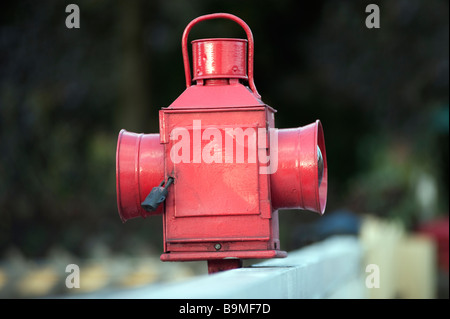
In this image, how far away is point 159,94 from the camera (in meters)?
24.6

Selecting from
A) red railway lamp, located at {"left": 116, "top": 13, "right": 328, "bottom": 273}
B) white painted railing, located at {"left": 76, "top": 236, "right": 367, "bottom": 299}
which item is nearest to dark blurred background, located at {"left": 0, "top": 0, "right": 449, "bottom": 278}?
white painted railing, located at {"left": 76, "top": 236, "right": 367, "bottom": 299}

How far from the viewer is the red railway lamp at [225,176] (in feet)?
14.9

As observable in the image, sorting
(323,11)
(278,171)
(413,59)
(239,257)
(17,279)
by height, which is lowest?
(17,279)

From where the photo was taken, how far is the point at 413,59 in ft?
65.0

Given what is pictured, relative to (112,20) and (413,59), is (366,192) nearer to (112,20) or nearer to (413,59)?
(413,59)

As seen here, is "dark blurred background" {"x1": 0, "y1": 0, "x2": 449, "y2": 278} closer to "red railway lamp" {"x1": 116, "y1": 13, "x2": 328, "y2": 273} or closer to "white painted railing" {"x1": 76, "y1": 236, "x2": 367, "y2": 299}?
"white painted railing" {"x1": 76, "y1": 236, "x2": 367, "y2": 299}

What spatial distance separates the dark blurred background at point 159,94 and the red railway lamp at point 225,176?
38.3 ft

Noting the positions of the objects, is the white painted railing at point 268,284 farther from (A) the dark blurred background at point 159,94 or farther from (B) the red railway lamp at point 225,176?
(A) the dark blurred background at point 159,94

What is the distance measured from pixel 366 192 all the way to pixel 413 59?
4219 mm

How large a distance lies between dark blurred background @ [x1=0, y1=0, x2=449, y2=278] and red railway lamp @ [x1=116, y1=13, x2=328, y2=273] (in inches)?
459

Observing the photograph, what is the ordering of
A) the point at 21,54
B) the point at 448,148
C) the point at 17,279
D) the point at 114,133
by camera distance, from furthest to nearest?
the point at 114,133 < the point at 21,54 < the point at 448,148 < the point at 17,279

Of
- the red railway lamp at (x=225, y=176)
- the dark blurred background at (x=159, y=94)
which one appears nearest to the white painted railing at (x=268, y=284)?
the red railway lamp at (x=225, y=176)

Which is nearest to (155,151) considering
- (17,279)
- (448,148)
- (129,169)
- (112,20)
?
(129,169)

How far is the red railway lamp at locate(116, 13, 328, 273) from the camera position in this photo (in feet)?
14.9
